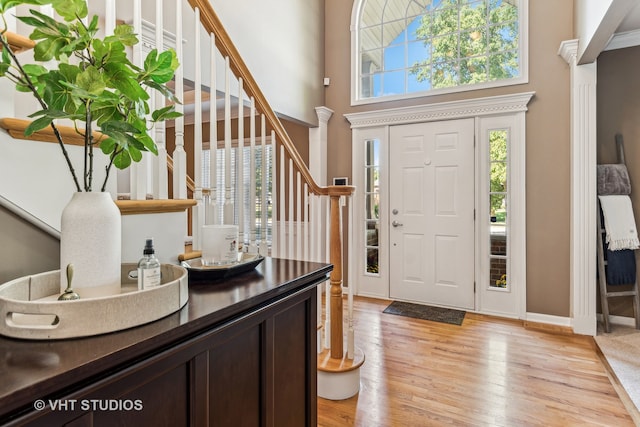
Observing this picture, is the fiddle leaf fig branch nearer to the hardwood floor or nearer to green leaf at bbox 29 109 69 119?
green leaf at bbox 29 109 69 119

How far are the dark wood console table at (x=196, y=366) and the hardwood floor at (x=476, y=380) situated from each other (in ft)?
3.51

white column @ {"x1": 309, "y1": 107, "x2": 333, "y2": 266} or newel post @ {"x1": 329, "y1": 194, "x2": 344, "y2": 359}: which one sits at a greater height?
white column @ {"x1": 309, "y1": 107, "x2": 333, "y2": 266}

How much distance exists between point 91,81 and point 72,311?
0.39 m

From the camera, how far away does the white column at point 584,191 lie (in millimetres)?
2902

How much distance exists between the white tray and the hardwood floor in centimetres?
157

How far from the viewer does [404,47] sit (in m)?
3.99

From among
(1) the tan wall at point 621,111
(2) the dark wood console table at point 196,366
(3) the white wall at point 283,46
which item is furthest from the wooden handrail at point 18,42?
(1) the tan wall at point 621,111

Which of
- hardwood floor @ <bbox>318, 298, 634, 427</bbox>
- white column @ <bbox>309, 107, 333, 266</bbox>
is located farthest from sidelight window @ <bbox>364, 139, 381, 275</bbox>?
hardwood floor @ <bbox>318, 298, 634, 427</bbox>

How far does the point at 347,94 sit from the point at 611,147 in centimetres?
264

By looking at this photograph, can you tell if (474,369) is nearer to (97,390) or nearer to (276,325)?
(276,325)

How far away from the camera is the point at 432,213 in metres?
3.77

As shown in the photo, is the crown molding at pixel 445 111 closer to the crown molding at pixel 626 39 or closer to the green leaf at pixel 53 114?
the crown molding at pixel 626 39

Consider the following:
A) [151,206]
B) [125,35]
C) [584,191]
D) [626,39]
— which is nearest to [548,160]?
[584,191]

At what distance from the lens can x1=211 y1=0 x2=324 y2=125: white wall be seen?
9.47ft
